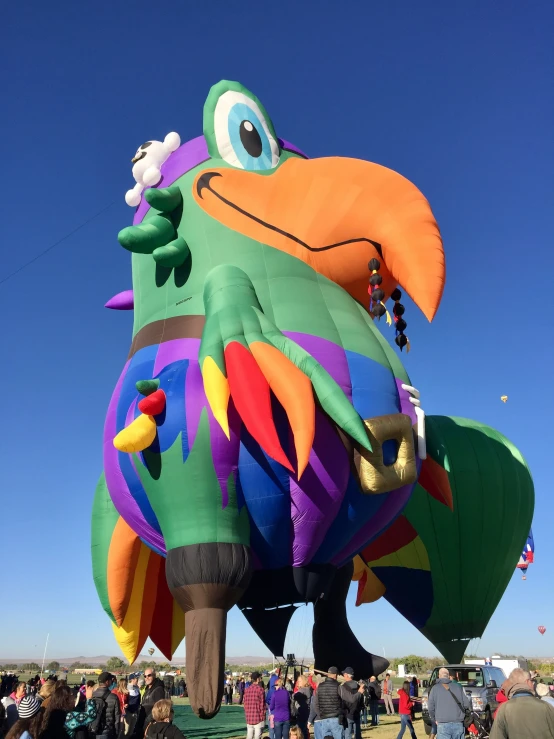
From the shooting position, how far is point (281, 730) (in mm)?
7660

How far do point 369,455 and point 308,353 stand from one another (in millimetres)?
1228

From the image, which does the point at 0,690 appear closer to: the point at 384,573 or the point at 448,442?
the point at 384,573

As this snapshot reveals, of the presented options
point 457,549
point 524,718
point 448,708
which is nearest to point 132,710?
point 448,708

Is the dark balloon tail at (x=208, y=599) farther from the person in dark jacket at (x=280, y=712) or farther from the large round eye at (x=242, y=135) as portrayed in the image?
the large round eye at (x=242, y=135)

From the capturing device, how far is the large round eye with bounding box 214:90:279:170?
898 cm

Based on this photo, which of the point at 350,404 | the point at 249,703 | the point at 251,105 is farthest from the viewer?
the point at 251,105

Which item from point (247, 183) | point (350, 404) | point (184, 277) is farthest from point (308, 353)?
point (247, 183)

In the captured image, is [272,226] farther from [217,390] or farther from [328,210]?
[217,390]

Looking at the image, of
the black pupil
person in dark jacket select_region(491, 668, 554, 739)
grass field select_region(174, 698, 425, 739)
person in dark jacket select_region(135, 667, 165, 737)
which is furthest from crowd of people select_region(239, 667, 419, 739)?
the black pupil

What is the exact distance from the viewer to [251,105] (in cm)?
930

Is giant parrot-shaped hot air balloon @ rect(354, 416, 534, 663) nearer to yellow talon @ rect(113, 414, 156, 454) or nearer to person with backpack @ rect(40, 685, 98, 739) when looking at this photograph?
yellow talon @ rect(113, 414, 156, 454)

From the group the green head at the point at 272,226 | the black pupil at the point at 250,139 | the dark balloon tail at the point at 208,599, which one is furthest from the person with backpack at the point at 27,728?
the black pupil at the point at 250,139

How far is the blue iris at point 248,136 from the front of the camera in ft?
29.4

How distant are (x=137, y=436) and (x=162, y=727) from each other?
135 inches
